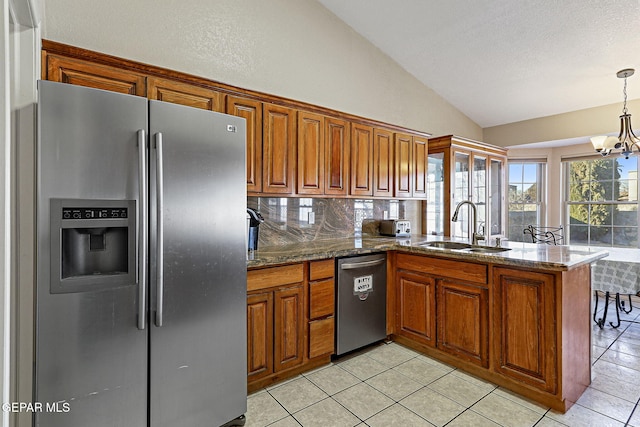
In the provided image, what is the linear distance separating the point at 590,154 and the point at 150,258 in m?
5.75

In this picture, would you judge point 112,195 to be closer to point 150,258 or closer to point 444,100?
point 150,258

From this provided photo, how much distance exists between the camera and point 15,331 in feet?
4.40

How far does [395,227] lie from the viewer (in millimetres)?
3592

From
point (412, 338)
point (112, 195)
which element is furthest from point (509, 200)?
point (112, 195)

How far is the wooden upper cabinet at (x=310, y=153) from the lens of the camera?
279cm

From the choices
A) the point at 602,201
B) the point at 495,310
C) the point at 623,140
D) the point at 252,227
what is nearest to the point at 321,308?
the point at 252,227

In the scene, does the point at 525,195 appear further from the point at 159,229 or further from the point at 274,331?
the point at 159,229

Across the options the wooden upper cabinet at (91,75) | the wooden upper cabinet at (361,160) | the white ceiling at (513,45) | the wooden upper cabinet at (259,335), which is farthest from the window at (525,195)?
the wooden upper cabinet at (91,75)

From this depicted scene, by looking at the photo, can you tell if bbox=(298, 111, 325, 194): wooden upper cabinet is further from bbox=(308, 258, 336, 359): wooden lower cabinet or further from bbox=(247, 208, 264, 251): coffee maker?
bbox=(308, 258, 336, 359): wooden lower cabinet

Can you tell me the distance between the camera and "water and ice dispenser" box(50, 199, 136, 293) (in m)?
1.34

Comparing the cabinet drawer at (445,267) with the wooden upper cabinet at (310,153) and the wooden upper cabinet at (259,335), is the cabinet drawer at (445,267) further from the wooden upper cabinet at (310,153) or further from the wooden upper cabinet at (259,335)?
the wooden upper cabinet at (259,335)

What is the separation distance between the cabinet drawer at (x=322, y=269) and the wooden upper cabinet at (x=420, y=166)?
1703 mm

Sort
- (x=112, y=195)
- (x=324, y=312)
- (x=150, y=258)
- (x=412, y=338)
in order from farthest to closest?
(x=412, y=338) < (x=324, y=312) < (x=150, y=258) < (x=112, y=195)

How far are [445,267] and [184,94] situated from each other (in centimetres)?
229
